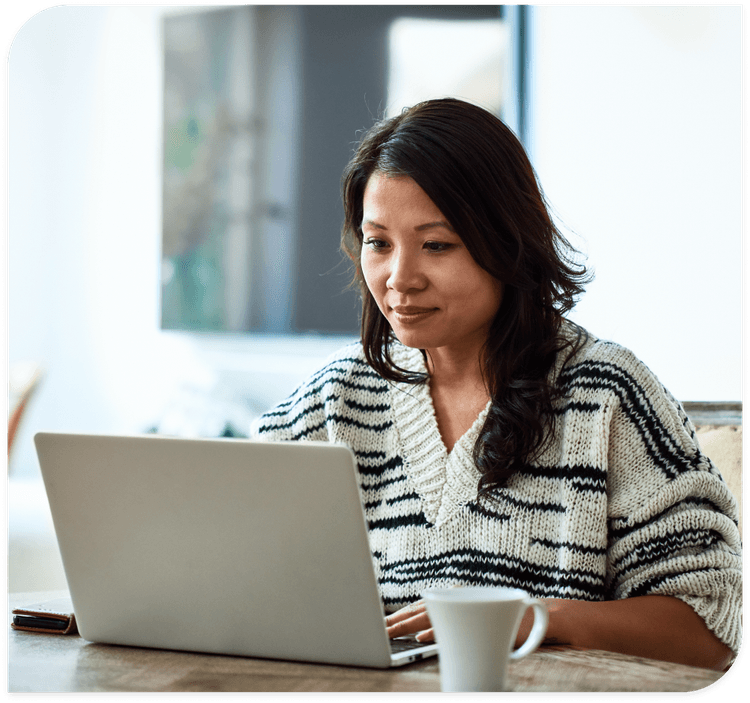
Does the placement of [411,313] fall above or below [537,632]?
above

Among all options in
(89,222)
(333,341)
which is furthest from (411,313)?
(89,222)

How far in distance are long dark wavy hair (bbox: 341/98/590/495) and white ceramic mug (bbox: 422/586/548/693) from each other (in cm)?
42

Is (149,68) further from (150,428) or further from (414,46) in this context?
(150,428)

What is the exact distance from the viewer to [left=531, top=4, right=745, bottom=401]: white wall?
210cm

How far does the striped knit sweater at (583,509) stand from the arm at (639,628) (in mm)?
16

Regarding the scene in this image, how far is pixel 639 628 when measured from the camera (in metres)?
0.97

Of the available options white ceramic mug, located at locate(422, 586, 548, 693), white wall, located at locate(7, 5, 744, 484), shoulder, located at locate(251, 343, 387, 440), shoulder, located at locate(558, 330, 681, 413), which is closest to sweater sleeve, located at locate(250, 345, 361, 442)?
shoulder, located at locate(251, 343, 387, 440)

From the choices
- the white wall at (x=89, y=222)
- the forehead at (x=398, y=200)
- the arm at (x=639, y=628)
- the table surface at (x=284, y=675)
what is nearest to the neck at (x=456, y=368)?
the forehead at (x=398, y=200)

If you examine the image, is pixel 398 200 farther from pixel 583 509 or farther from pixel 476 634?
pixel 476 634

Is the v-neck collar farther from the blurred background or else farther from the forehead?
the blurred background

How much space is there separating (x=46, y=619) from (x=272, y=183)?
205 cm

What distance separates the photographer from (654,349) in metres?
2.20

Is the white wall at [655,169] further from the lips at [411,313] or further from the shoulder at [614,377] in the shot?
the lips at [411,313]

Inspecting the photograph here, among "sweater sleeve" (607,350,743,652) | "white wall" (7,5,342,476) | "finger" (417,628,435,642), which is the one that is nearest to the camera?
"finger" (417,628,435,642)
